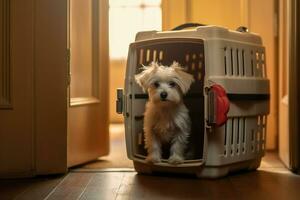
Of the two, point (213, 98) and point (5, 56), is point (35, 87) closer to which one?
point (5, 56)

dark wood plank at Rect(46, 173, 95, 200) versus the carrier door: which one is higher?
the carrier door

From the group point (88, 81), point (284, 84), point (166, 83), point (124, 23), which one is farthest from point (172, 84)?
point (124, 23)

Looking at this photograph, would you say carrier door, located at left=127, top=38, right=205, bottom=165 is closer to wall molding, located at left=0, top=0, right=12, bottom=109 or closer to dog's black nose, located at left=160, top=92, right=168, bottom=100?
dog's black nose, located at left=160, top=92, right=168, bottom=100

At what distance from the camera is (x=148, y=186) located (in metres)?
1.95

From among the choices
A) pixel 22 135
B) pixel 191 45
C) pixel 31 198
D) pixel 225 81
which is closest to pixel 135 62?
pixel 191 45

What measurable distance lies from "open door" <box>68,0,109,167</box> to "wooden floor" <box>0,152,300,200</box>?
22 centimetres

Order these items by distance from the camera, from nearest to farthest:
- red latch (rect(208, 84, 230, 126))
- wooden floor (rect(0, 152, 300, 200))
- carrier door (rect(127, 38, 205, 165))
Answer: wooden floor (rect(0, 152, 300, 200)), red latch (rect(208, 84, 230, 126)), carrier door (rect(127, 38, 205, 165))

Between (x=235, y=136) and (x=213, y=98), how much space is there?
0.28 meters

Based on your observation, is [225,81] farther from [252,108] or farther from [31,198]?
[31,198]

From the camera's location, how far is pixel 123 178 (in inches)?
83.9

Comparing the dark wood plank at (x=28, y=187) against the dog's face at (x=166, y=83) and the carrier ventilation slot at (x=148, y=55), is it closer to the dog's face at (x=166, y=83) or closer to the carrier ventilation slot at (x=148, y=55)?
the dog's face at (x=166, y=83)

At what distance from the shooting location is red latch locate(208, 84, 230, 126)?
1.95 meters

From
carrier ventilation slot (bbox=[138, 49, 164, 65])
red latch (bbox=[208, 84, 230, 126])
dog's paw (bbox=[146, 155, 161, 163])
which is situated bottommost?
dog's paw (bbox=[146, 155, 161, 163])

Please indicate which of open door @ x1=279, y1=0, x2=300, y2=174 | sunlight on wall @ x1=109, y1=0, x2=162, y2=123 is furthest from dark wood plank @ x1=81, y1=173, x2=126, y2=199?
sunlight on wall @ x1=109, y1=0, x2=162, y2=123
